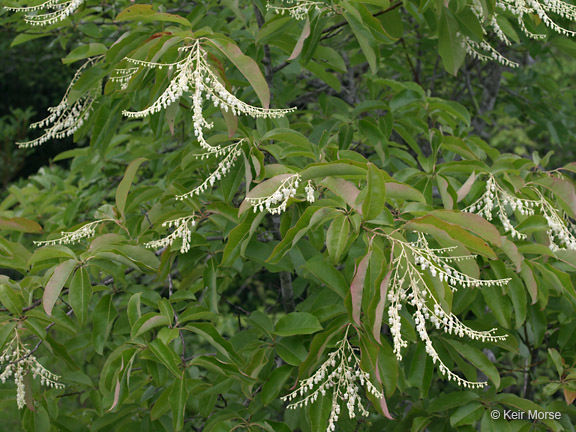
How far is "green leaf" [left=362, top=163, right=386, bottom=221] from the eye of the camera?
4.26ft

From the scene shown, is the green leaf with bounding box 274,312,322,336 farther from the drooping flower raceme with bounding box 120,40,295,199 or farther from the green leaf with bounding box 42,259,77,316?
the green leaf with bounding box 42,259,77,316

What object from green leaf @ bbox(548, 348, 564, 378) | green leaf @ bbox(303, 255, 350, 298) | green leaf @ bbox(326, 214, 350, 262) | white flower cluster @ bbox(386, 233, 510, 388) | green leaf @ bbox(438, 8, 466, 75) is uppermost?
green leaf @ bbox(438, 8, 466, 75)

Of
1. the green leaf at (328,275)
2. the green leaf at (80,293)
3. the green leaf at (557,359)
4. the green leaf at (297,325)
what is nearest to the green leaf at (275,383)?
the green leaf at (297,325)

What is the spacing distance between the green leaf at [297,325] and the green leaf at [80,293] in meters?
0.56

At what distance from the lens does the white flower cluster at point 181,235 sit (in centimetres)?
167

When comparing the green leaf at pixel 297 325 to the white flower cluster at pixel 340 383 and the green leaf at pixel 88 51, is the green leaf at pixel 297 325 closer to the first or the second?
the white flower cluster at pixel 340 383

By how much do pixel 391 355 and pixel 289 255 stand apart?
1.74ft

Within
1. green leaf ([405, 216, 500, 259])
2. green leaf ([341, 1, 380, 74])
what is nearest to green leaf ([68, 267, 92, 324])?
green leaf ([405, 216, 500, 259])

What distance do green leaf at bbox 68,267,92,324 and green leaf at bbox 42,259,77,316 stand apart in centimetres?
6

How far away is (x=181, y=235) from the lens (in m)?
1.71

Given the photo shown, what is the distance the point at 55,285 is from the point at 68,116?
771mm

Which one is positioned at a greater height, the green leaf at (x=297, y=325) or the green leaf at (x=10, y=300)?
the green leaf at (x=10, y=300)

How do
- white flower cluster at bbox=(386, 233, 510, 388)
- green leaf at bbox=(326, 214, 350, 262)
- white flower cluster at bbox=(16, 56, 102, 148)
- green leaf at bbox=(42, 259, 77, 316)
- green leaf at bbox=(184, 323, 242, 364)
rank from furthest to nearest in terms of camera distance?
white flower cluster at bbox=(16, 56, 102, 148)
green leaf at bbox=(184, 323, 242, 364)
green leaf at bbox=(42, 259, 77, 316)
green leaf at bbox=(326, 214, 350, 262)
white flower cluster at bbox=(386, 233, 510, 388)

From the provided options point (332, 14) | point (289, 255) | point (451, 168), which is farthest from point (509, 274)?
point (332, 14)
